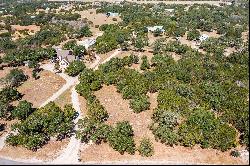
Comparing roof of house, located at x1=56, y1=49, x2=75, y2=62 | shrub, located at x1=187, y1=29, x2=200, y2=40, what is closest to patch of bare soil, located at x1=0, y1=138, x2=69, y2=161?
roof of house, located at x1=56, y1=49, x2=75, y2=62

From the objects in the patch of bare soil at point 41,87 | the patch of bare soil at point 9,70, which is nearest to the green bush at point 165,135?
the patch of bare soil at point 41,87

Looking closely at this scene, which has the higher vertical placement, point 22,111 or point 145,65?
point 145,65

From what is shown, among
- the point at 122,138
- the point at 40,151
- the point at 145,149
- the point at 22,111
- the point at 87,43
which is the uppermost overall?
the point at 122,138

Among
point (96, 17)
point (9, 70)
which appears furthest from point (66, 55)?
point (96, 17)

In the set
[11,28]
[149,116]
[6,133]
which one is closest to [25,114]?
[6,133]

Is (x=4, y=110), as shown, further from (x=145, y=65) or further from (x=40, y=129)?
(x=145, y=65)

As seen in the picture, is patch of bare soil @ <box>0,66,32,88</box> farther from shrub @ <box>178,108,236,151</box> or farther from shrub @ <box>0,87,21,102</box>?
shrub @ <box>178,108,236,151</box>

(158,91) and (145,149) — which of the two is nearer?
(145,149)
